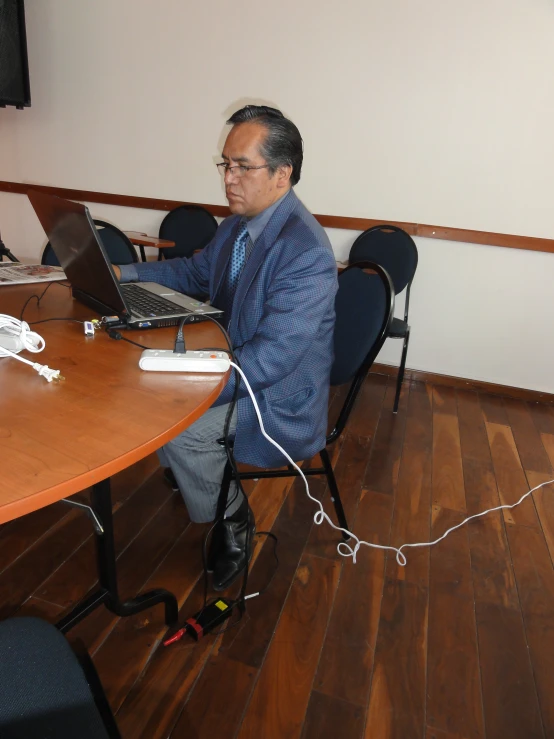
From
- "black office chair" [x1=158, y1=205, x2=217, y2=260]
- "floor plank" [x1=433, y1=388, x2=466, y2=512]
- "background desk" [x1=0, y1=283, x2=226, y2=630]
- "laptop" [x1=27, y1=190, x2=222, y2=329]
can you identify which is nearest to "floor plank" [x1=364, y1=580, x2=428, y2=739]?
"floor plank" [x1=433, y1=388, x2=466, y2=512]

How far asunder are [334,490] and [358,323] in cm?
57

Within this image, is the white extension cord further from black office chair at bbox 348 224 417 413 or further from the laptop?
black office chair at bbox 348 224 417 413

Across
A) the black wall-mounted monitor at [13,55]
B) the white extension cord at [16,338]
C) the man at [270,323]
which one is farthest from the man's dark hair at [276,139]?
the black wall-mounted monitor at [13,55]

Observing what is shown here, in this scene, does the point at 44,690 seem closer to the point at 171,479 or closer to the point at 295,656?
the point at 295,656

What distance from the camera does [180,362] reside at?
0.91 metres

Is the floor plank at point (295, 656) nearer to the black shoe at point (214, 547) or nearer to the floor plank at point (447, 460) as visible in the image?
the black shoe at point (214, 547)

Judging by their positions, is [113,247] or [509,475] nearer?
[113,247]

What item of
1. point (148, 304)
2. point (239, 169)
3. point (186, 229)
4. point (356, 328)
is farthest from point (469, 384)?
point (148, 304)

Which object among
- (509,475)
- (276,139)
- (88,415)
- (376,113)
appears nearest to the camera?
(88,415)

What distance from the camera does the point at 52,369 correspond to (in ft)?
2.87

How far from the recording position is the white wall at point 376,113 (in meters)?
2.66

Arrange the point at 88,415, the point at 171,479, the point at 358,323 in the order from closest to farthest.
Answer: the point at 88,415 < the point at 358,323 < the point at 171,479

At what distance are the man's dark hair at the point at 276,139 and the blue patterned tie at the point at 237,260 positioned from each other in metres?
0.24

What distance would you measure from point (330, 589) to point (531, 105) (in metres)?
2.68
